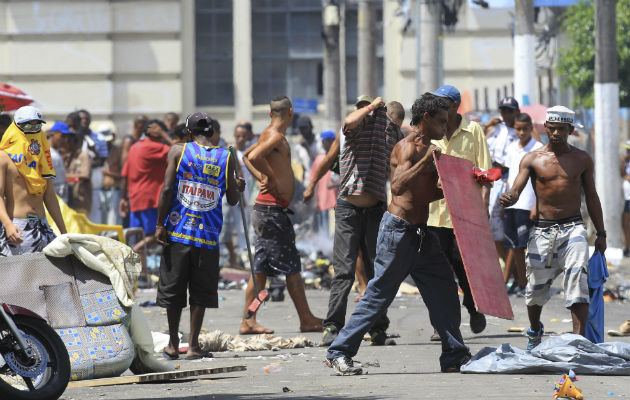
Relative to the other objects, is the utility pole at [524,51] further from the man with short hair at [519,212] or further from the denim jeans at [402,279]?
the denim jeans at [402,279]

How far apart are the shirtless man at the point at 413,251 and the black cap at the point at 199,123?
1.95m

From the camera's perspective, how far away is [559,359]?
9086 mm

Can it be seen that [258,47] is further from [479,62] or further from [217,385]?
[217,385]

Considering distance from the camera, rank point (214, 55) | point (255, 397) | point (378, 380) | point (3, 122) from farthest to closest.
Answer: point (214, 55), point (3, 122), point (378, 380), point (255, 397)

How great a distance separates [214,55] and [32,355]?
2256 cm

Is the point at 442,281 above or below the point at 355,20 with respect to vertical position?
below

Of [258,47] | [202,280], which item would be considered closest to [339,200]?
[202,280]

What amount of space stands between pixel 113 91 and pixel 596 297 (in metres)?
19.0

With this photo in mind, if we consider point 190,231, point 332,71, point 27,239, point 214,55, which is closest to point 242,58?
point 214,55

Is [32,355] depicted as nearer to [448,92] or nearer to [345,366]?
[345,366]

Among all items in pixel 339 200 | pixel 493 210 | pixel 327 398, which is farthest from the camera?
pixel 493 210

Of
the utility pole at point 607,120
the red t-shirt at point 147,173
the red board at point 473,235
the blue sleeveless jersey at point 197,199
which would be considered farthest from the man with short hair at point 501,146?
the red board at point 473,235

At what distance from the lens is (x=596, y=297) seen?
395 inches

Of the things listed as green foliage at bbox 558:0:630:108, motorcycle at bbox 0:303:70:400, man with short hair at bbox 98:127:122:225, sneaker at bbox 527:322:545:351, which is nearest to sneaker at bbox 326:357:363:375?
sneaker at bbox 527:322:545:351
